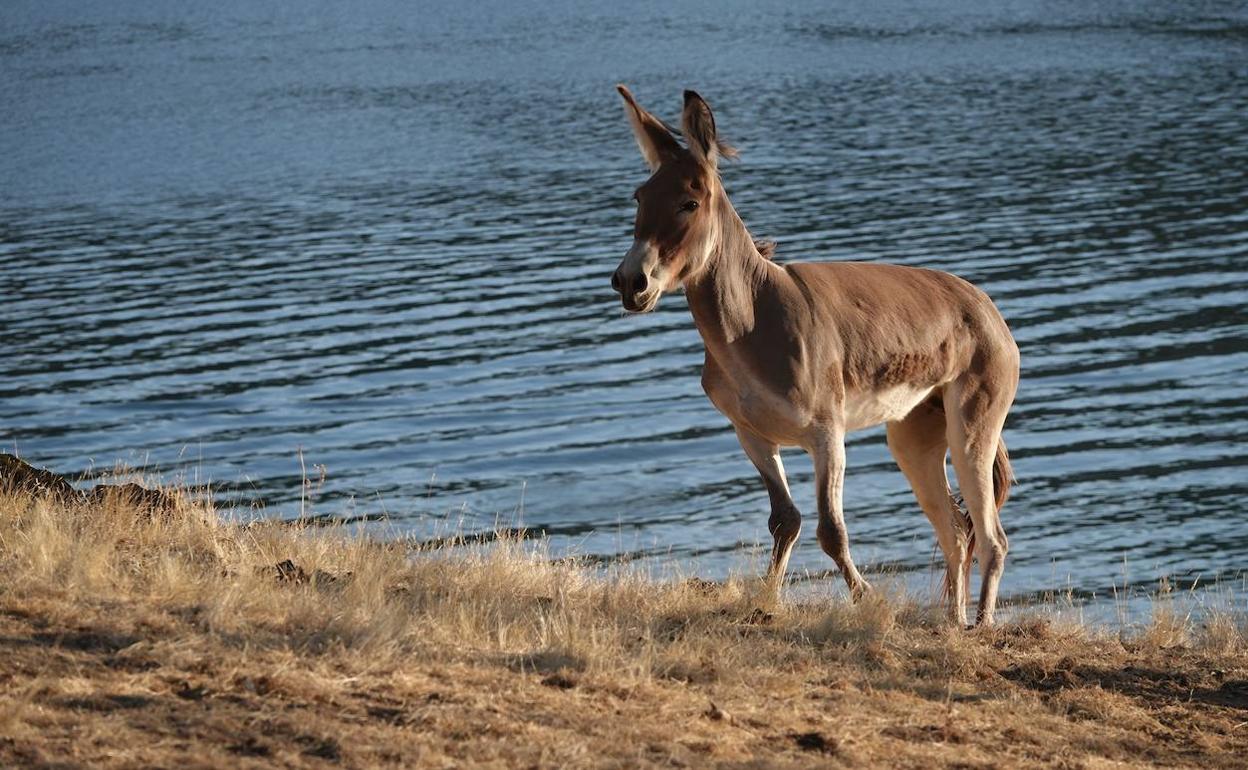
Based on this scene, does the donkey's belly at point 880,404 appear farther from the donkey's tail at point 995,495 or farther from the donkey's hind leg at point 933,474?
the donkey's tail at point 995,495

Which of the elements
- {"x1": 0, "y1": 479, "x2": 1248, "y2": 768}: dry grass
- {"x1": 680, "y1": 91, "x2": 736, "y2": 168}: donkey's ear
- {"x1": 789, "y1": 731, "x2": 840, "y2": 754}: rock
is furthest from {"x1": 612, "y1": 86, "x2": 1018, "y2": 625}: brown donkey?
{"x1": 789, "y1": 731, "x2": 840, "y2": 754}: rock

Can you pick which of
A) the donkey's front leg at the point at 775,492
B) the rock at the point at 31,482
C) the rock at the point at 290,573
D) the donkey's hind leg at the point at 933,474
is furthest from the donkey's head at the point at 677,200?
the rock at the point at 31,482

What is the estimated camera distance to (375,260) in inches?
1057

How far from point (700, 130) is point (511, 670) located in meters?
2.92

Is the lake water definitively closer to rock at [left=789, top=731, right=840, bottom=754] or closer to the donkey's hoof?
the donkey's hoof

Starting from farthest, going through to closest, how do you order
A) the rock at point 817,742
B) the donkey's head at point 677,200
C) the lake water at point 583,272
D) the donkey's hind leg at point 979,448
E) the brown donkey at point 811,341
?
1. the lake water at point 583,272
2. the donkey's hind leg at point 979,448
3. the brown donkey at point 811,341
4. the donkey's head at point 677,200
5. the rock at point 817,742

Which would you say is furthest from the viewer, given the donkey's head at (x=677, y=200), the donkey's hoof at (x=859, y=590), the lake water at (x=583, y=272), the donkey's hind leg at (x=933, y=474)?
the lake water at (x=583, y=272)

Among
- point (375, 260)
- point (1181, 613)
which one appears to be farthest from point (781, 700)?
point (375, 260)

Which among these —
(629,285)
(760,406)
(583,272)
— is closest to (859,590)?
(760,406)

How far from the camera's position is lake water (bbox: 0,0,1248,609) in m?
15.4

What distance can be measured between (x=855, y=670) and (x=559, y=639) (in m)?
1.32

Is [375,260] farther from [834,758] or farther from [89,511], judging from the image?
[834,758]

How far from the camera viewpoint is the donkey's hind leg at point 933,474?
31.4 feet

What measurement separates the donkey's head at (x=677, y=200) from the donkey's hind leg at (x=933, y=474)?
1.93 m
